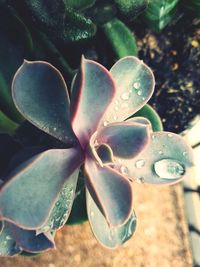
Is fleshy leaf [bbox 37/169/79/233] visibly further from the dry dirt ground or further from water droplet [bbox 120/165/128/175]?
the dry dirt ground

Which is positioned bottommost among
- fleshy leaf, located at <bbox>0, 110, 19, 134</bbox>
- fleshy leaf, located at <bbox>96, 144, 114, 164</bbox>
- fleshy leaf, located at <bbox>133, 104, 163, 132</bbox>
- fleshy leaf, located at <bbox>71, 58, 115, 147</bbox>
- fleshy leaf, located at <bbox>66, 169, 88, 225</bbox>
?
fleshy leaf, located at <bbox>66, 169, 88, 225</bbox>

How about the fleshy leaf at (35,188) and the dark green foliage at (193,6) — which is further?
the dark green foliage at (193,6)

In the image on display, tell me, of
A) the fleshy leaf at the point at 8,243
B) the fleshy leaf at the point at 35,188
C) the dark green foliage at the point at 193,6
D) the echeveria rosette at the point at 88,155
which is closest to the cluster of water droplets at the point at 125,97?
the echeveria rosette at the point at 88,155

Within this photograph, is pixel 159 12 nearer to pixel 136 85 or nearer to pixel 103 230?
pixel 136 85

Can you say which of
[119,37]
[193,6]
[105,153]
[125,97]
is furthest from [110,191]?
[193,6]

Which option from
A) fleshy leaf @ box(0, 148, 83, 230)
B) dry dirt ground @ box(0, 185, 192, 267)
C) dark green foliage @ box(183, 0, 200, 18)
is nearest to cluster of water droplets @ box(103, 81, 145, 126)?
fleshy leaf @ box(0, 148, 83, 230)

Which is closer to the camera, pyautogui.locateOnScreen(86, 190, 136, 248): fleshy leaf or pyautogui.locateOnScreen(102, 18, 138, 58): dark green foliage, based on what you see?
pyautogui.locateOnScreen(86, 190, 136, 248): fleshy leaf

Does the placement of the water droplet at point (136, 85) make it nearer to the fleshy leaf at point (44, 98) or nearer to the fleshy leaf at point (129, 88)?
the fleshy leaf at point (129, 88)
